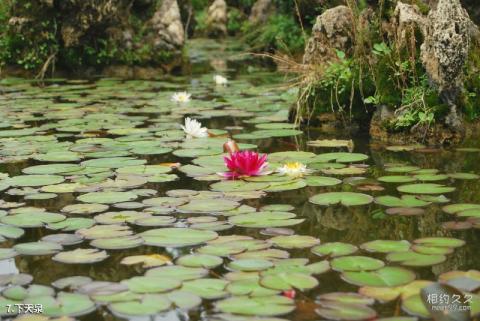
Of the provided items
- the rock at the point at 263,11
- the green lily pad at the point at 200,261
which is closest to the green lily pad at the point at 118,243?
the green lily pad at the point at 200,261

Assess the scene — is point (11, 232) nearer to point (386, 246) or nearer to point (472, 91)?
point (386, 246)

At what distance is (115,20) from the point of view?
30.9 feet

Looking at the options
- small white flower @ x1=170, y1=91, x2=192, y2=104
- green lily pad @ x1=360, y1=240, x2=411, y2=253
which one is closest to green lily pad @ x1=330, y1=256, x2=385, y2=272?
green lily pad @ x1=360, y1=240, x2=411, y2=253

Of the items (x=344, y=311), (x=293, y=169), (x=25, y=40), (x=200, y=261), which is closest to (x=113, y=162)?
(x=293, y=169)

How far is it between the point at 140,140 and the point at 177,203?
1.61 meters

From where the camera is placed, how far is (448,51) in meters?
4.43

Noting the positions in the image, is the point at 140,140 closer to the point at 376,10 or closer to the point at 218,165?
the point at 218,165

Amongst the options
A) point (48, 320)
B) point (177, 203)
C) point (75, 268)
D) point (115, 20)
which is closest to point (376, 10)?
point (177, 203)

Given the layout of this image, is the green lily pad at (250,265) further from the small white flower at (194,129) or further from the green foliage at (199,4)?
the green foliage at (199,4)

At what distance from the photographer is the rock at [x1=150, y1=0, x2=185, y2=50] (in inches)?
381

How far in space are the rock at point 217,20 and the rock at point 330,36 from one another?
1257 cm

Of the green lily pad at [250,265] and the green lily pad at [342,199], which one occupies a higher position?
the green lily pad at [342,199]

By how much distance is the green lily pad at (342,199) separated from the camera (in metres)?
3.27

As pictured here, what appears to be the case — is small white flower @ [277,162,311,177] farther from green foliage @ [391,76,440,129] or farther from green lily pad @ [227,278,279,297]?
green lily pad @ [227,278,279,297]
